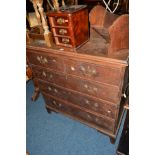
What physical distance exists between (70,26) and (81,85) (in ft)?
1.91

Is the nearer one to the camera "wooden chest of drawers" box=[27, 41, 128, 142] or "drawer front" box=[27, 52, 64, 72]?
"wooden chest of drawers" box=[27, 41, 128, 142]

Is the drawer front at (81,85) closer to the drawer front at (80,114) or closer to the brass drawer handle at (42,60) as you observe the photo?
the brass drawer handle at (42,60)


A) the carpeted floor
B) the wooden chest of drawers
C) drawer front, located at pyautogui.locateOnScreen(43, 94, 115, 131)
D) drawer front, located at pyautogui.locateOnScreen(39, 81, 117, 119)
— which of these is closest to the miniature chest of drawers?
the wooden chest of drawers

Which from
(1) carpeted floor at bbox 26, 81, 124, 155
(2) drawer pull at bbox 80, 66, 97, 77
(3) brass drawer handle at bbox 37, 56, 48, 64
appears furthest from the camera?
(1) carpeted floor at bbox 26, 81, 124, 155

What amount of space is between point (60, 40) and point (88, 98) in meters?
0.66

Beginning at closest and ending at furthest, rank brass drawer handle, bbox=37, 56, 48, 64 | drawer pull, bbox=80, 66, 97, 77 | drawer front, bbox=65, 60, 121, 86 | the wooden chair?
the wooden chair → drawer front, bbox=65, 60, 121, 86 → drawer pull, bbox=80, 66, 97, 77 → brass drawer handle, bbox=37, 56, 48, 64

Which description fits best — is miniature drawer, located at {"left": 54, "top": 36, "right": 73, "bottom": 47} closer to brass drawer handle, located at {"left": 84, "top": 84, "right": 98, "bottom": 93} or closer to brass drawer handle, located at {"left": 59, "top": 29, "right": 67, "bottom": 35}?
brass drawer handle, located at {"left": 59, "top": 29, "right": 67, "bottom": 35}

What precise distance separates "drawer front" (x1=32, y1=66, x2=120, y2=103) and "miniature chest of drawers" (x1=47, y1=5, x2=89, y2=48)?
37cm

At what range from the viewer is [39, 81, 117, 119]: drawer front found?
1582 mm

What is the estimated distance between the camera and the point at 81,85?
5.27 ft

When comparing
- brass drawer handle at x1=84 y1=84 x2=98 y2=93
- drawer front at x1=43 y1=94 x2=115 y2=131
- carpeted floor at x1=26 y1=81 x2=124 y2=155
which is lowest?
carpeted floor at x1=26 y1=81 x2=124 y2=155

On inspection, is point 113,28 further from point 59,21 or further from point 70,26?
point 59,21

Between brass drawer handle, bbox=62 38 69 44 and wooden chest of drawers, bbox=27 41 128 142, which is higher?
brass drawer handle, bbox=62 38 69 44

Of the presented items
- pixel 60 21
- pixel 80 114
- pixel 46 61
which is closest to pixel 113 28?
pixel 60 21
